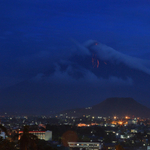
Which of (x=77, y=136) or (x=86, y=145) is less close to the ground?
(x=77, y=136)

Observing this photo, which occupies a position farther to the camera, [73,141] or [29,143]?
[73,141]

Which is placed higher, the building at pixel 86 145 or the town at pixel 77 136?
the town at pixel 77 136

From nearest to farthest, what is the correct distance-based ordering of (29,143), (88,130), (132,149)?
(29,143), (132,149), (88,130)

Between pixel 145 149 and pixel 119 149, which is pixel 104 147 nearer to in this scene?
pixel 145 149

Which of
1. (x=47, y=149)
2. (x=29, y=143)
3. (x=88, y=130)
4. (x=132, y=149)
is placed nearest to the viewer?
(x=29, y=143)

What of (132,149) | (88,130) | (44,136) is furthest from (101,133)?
(132,149)

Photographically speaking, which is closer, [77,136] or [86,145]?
[86,145]

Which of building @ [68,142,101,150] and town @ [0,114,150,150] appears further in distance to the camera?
building @ [68,142,101,150]

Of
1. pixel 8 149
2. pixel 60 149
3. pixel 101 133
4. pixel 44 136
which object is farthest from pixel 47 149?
pixel 101 133

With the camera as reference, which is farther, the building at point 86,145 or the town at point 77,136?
the building at point 86,145

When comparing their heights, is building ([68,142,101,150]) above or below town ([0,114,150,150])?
below
